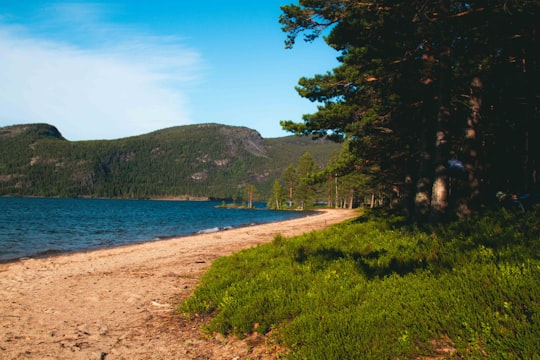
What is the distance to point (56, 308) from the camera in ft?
23.9

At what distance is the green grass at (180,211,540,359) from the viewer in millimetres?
3881

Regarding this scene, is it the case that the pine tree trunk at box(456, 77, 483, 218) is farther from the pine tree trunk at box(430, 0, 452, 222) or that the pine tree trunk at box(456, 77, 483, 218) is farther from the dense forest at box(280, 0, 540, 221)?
the pine tree trunk at box(430, 0, 452, 222)

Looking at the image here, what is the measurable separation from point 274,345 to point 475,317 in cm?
272

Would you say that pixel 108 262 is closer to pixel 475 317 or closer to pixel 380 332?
pixel 380 332

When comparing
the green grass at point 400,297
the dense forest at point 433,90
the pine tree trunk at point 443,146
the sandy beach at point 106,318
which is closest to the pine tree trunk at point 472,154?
the dense forest at point 433,90

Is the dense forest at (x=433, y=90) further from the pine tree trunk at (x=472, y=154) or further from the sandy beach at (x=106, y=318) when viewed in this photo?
the sandy beach at (x=106, y=318)

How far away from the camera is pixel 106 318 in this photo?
258 inches

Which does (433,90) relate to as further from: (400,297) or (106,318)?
(106,318)

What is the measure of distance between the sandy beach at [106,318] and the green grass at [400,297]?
570 millimetres

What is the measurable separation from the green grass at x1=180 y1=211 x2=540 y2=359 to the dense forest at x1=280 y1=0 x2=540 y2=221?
3.26 metres

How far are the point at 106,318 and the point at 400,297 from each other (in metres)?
5.67

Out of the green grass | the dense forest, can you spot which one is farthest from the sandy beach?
the dense forest

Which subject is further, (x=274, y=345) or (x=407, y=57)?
(x=407, y=57)

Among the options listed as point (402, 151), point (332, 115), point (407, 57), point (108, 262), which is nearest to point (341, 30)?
point (407, 57)
